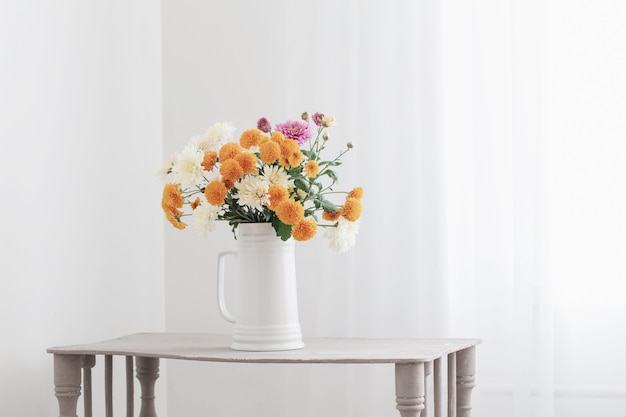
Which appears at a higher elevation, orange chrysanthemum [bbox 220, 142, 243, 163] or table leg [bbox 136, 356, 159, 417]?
orange chrysanthemum [bbox 220, 142, 243, 163]

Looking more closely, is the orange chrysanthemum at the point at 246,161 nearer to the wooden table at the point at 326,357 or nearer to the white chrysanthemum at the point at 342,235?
the white chrysanthemum at the point at 342,235

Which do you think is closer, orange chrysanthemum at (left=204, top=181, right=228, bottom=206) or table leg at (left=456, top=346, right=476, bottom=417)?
orange chrysanthemum at (left=204, top=181, right=228, bottom=206)

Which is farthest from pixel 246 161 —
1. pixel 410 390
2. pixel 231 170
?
pixel 410 390

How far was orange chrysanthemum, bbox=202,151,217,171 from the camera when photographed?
1671 millimetres

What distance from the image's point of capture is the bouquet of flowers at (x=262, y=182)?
64.0 inches

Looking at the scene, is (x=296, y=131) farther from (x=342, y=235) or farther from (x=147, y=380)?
(x=147, y=380)

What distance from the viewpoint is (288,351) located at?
66.4 inches

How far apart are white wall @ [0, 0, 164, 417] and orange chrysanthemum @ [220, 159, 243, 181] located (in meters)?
0.54

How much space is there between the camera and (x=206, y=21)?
2.47 metres

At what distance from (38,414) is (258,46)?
41.4 inches

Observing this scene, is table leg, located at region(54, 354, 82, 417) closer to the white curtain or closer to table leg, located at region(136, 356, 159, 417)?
table leg, located at region(136, 356, 159, 417)

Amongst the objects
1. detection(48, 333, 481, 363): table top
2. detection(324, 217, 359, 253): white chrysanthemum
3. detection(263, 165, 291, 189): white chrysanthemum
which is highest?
detection(263, 165, 291, 189): white chrysanthemum

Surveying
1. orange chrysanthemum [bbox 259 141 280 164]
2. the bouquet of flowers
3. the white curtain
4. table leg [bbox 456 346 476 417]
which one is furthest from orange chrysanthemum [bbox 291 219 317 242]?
the white curtain

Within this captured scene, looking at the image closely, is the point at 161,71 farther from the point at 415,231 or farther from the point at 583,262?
the point at 583,262
